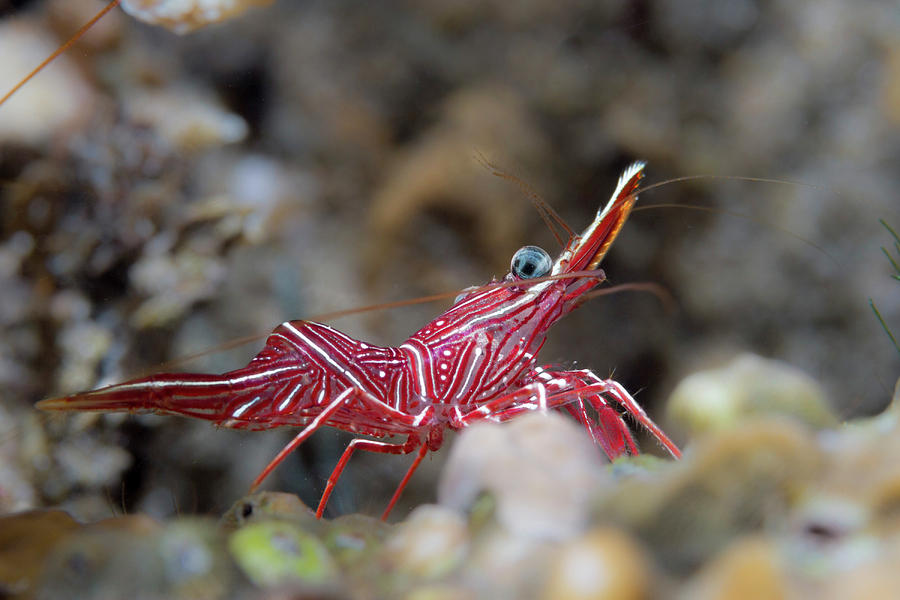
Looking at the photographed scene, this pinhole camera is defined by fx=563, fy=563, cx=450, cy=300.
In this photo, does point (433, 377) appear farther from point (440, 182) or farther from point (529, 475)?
point (440, 182)

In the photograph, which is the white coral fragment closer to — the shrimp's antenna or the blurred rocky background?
the blurred rocky background

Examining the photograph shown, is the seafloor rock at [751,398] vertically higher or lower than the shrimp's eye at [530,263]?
lower

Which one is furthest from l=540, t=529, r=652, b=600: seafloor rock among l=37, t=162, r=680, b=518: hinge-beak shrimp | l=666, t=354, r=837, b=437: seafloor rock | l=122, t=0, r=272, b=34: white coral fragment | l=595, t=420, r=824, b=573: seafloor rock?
l=122, t=0, r=272, b=34: white coral fragment

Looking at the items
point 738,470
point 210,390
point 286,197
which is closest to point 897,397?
point 738,470

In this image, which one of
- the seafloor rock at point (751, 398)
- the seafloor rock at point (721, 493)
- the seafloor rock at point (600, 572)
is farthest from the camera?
the seafloor rock at point (751, 398)

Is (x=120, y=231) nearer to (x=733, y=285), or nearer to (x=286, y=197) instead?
(x=286, y=197)

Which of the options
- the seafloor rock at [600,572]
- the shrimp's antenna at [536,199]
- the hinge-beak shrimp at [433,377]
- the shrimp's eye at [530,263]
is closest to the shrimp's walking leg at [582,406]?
the hinge-beak shrimp at [433,377]

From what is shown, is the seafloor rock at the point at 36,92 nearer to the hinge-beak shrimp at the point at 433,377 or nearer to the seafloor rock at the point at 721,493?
the hinge-beak shrimp at the point at 433,377
